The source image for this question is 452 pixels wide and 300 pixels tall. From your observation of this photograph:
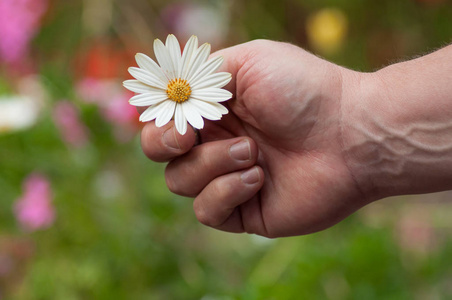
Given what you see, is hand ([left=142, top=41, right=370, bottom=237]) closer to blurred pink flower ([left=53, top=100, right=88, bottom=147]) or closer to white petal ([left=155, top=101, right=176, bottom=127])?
white petal ([left=155, top=101, right=176, bottom=127])

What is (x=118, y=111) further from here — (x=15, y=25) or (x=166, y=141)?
(x=166, y=141)

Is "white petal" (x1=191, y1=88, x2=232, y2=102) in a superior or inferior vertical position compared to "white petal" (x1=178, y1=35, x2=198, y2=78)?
inferior

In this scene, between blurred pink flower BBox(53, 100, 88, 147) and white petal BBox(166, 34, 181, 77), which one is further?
blurred pink flower BBox(53, 100, 88, 147)

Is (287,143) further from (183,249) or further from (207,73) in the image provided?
(183,249)

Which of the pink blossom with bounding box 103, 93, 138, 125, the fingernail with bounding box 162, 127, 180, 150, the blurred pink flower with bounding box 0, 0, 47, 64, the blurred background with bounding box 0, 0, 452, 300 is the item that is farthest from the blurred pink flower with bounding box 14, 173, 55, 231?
the fingernail with bounding box 162, 127, 180, 150

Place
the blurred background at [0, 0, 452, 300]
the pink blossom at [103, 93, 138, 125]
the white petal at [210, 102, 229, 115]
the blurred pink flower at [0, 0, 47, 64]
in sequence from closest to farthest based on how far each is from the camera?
the white petal at [210, 102, 229, 115]
the blurred background at [0, 0, 452, 300]
the pink blossom at [103, 93, 138, 125]
the blurred pink flower at [0, 0, 47, 64]

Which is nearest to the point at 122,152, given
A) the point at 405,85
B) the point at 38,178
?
the point at 38,178

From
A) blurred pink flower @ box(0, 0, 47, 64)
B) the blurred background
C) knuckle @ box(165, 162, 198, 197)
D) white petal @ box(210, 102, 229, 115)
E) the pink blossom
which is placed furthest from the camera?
blurred pink flower @ box(0, 0, 47, 64)

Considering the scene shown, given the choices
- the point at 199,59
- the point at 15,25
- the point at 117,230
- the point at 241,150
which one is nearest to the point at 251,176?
the point at 241,150
